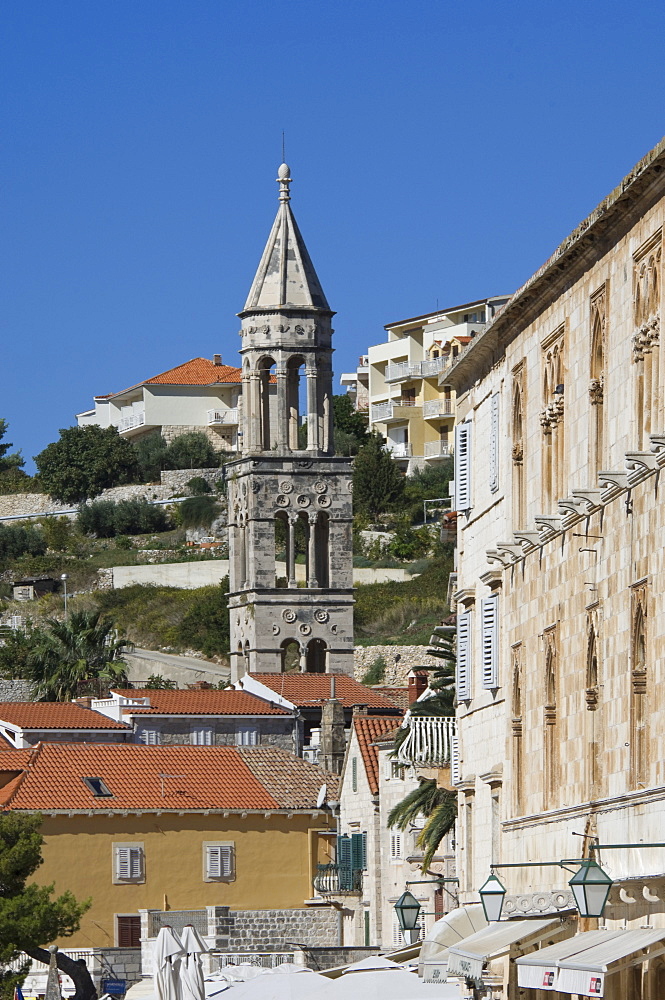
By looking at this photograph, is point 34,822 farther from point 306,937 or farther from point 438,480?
point 438,480

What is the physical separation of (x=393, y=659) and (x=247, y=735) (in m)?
17.6

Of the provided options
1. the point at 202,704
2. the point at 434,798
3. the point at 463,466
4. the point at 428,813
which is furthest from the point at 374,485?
the point at 463,466

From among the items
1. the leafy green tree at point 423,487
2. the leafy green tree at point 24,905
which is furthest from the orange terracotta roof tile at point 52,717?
the leafy green tree at point 423,487

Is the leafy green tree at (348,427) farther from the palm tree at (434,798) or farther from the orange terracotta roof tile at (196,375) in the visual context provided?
the palm tree at (434,798)

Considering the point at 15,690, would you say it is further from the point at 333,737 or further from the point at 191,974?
the point at 191,974

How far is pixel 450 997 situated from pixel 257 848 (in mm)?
34834

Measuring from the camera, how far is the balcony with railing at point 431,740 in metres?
37.7

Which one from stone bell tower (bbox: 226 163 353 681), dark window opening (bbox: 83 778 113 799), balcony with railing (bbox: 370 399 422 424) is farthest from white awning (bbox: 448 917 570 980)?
balcony with railing (bbox: 370 399 422 424)

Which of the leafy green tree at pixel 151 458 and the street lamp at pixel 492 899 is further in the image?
the leafy green tree at pixel 151 458

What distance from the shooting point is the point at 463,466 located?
34.2 m

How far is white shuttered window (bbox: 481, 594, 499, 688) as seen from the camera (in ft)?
99.4

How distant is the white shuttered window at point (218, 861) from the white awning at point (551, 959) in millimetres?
38619

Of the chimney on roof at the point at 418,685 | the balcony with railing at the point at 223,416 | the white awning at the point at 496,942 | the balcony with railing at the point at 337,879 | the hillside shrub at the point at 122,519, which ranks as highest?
the balcony with railing at the point at 223,416

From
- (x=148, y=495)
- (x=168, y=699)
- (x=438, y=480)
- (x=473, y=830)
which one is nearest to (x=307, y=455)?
(x=168, y=699)
